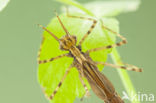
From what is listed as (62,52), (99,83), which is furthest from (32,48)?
(62,52)

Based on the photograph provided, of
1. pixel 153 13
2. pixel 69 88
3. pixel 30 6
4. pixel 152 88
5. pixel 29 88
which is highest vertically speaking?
pixel 30 6

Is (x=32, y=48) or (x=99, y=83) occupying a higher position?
(x=32, y=48)

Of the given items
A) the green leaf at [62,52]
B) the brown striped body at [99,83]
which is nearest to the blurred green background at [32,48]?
the brown striped body at [99,83]

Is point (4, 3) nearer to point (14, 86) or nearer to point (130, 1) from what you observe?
point (130, 1)

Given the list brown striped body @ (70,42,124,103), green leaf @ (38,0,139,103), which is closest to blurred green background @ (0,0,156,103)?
brown striped body @ (70,42,124,103)

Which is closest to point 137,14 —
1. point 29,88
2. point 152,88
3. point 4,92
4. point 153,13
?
point 153,13

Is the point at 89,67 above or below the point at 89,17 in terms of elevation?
below

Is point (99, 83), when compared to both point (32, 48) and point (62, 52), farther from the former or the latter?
point (32, 48)

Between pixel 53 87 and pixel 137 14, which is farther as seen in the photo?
pixel 137 14

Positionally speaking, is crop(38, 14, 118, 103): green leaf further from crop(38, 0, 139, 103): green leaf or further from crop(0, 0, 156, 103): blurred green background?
crop(0, 0, 156, 103): blurred green background
